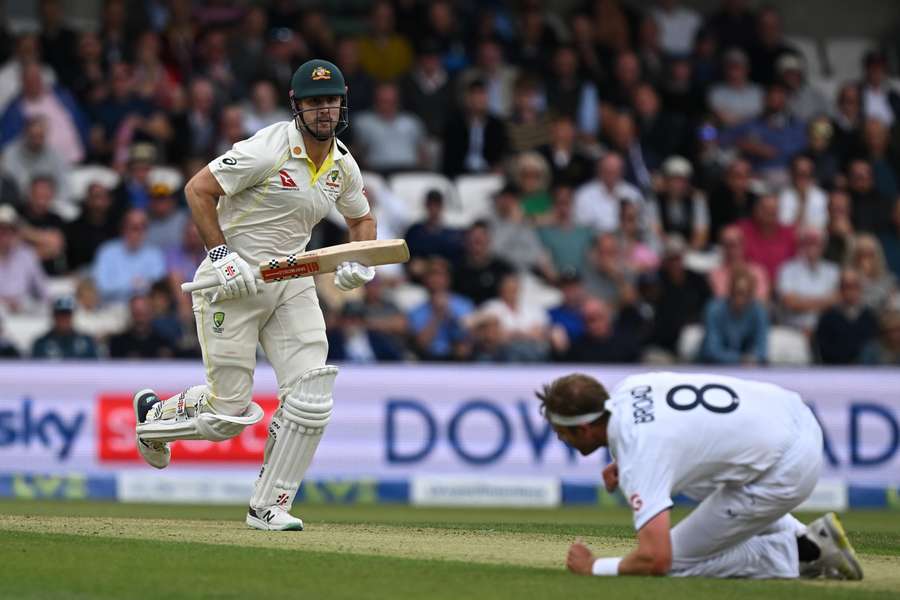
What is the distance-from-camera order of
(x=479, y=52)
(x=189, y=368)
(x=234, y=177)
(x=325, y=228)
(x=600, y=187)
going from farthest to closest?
(x=479, y=52), (x=600, y=187), (x=325, y=228), (x=189, y=368), (x=234, y=177)

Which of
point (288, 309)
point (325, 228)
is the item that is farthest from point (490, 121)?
point (288, 309)

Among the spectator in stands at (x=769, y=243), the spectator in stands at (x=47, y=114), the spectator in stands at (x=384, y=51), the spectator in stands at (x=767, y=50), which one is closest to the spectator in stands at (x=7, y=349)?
the spectator in stands at (x=47, y=114)

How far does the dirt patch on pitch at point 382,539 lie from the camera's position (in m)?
7.32

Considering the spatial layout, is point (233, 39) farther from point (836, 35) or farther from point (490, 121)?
point (836, 35)

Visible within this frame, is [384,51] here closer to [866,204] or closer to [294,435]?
[866,204]

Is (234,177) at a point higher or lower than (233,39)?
lower

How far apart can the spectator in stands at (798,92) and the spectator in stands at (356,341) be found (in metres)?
6.07

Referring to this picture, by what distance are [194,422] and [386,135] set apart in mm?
8135

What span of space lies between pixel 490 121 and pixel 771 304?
331 cm

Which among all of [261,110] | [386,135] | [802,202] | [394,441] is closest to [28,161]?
[261,110]

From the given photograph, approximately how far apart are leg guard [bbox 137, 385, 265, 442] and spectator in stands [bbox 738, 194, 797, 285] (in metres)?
8.38

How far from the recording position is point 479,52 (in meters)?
17.0

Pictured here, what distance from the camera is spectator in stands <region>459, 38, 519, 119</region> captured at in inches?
663

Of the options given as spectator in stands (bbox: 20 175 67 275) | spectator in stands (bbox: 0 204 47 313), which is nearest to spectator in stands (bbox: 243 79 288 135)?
spectator in stands (bbox: 20 175 67 275)
